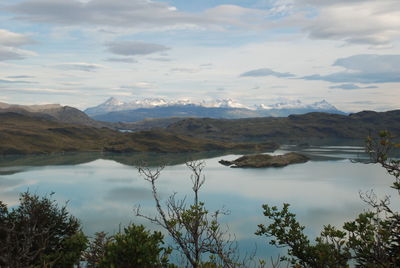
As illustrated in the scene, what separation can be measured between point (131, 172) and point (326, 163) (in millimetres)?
81300

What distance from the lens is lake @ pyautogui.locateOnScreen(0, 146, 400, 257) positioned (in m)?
65.6

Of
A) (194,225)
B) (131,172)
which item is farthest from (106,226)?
(131,172)

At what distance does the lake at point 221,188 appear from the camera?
65.6 m

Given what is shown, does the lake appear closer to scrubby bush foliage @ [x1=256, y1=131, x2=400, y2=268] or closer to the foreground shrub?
scrubby bush foliage @ [x1=256, y1=131, x2=400, y2=268]

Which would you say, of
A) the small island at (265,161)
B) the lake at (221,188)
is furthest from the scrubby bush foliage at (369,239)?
the small island at (265,161)

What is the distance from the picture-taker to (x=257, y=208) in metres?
76.8

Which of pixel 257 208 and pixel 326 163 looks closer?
pixel 257 208

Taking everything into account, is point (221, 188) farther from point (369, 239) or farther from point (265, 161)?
point (369, 239)

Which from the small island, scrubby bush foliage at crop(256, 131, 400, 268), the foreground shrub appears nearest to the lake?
the small island

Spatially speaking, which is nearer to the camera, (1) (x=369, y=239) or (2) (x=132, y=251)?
(1) (x=369, y=239)

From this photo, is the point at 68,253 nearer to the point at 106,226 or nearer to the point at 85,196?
the point at 106,226

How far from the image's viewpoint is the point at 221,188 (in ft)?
330

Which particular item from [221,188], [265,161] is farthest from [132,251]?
[265,161]

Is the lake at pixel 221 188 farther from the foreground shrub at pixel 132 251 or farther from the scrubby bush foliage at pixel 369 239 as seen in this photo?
the foreground shrub at pixel 132 251
